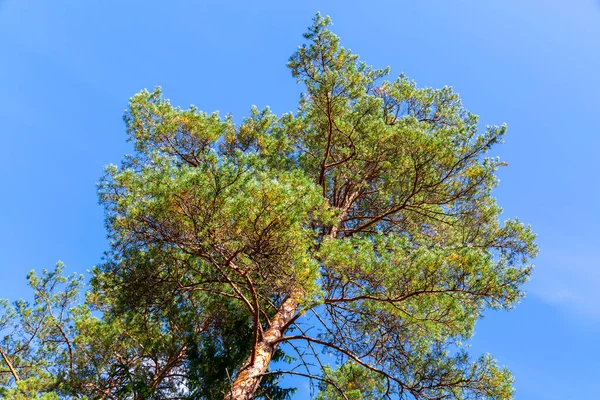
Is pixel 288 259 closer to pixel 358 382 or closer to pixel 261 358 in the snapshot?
pixel 261 358

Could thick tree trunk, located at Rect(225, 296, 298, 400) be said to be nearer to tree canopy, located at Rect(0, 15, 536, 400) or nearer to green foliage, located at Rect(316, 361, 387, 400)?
tree canopy, located at Rect(0, 15, 536, 400)

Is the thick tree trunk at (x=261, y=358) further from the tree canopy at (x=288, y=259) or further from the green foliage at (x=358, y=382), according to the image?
the green foliage at (x=358, y=382)

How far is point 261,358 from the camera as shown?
19.5ft

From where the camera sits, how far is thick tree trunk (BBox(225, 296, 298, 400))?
18.1 ft

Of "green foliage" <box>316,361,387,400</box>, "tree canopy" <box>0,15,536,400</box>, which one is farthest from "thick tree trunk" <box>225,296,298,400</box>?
"green foliage" <box>316,361,387,400</box>

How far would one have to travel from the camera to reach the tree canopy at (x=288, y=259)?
5562 mm

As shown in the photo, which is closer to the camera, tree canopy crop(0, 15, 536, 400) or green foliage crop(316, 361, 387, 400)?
tree canopy crop(0, 15, 536, 400)

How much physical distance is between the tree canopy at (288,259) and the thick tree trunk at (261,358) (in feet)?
0.09

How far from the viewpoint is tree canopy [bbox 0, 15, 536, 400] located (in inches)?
219

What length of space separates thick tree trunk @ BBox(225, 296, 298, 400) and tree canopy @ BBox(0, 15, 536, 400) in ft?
0.09

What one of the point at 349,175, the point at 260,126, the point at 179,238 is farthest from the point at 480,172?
the point at 179,238

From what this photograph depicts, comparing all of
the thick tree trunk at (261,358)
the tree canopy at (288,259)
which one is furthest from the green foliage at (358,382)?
the thick tree trunk at (261,358)

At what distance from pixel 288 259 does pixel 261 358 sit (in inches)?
58.5

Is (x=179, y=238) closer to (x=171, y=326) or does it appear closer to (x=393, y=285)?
(x=171, y=326)
